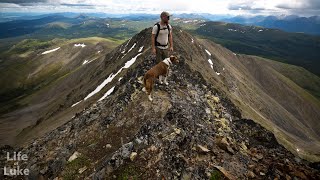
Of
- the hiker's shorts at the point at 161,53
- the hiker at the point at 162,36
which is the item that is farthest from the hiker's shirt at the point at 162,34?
the hiker's shorts at the point at 161,53

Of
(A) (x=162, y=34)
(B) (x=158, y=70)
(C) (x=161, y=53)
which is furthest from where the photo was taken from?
(C) (x=161, y=53)

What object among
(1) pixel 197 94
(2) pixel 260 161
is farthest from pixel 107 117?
(2) pixel 260 161

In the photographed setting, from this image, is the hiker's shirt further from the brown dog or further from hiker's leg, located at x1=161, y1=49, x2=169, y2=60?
the brown dog

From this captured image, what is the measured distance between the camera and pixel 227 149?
56.6 ft

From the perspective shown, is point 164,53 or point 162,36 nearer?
point 162,36

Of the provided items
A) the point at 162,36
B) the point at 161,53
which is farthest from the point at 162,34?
the point at 161,53

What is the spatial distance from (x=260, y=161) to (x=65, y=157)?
546 inches

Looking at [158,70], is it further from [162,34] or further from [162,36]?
[162,34]

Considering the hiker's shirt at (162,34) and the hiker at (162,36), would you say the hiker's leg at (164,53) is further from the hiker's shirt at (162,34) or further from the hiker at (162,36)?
the hiker's shirt at (162,34)

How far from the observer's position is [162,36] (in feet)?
67.3

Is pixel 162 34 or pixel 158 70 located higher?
pixel 162 34

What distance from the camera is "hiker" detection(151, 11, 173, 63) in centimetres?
1952

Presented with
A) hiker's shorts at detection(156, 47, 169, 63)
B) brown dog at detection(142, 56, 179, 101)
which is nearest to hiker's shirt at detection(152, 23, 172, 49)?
hiker's shorts at detection(156, 47, 169, 63)

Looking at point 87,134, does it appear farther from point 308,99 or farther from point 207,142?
point 308,99
